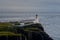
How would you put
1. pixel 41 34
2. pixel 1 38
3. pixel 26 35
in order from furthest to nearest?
pixel 41 34, pixel 26 35, pixel 1 38

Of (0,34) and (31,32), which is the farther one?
(31,32)

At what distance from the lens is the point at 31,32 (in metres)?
5.84

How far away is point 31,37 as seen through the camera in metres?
5.82

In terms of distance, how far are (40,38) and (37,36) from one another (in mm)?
97

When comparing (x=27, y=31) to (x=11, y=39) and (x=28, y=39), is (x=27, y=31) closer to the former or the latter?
(x=28, y=39)

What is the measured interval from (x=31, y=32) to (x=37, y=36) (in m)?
0.17

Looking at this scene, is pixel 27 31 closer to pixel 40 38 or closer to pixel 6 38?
pixel 40 38

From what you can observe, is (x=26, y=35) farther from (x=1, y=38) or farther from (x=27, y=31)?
(x=1, y=38)

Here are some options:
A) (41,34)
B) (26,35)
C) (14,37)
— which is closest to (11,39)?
(14,37)

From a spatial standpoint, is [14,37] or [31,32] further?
[31,32]

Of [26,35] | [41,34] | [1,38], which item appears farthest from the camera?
[41,34]

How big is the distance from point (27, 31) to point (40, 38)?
1.14ft

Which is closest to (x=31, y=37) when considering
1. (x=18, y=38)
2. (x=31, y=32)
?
(x=31, y=32)

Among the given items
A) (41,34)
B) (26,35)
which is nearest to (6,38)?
(26,35)
